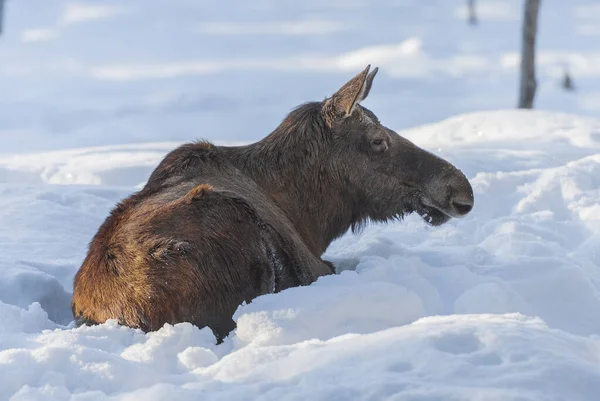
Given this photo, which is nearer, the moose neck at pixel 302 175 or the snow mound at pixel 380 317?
the snow mound at pixel 380 317

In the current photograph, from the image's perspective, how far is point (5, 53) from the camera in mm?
26297

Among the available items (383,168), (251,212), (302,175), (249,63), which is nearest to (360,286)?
(251,212)

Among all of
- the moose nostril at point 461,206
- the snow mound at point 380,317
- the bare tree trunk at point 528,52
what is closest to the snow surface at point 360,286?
the snow mound at point 380,317

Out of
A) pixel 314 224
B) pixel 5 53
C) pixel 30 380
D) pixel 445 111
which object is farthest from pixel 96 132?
pixel 30 380

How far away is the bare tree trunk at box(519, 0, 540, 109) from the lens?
14148 mm

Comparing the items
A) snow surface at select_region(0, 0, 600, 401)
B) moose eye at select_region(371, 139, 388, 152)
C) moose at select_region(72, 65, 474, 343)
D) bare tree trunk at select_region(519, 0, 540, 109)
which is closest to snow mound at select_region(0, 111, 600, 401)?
snow surface at select_region(0, 0, 600, 401)

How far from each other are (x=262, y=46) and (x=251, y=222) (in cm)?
2294

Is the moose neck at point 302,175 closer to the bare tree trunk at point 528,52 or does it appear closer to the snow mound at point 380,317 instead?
the snow mound at point 380,317

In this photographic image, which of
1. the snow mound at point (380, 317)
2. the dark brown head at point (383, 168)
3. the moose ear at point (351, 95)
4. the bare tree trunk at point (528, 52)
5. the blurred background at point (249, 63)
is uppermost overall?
the blurred background at point (249, 63)

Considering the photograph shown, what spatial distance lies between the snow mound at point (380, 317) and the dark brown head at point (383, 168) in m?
0.36

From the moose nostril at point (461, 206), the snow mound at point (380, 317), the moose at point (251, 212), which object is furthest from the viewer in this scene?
the moose nostril at point (461, 206)

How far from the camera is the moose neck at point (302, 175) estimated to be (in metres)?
5.71

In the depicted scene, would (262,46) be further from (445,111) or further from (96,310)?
(96,310)

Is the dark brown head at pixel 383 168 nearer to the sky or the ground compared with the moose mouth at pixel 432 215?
nearer to the sky
